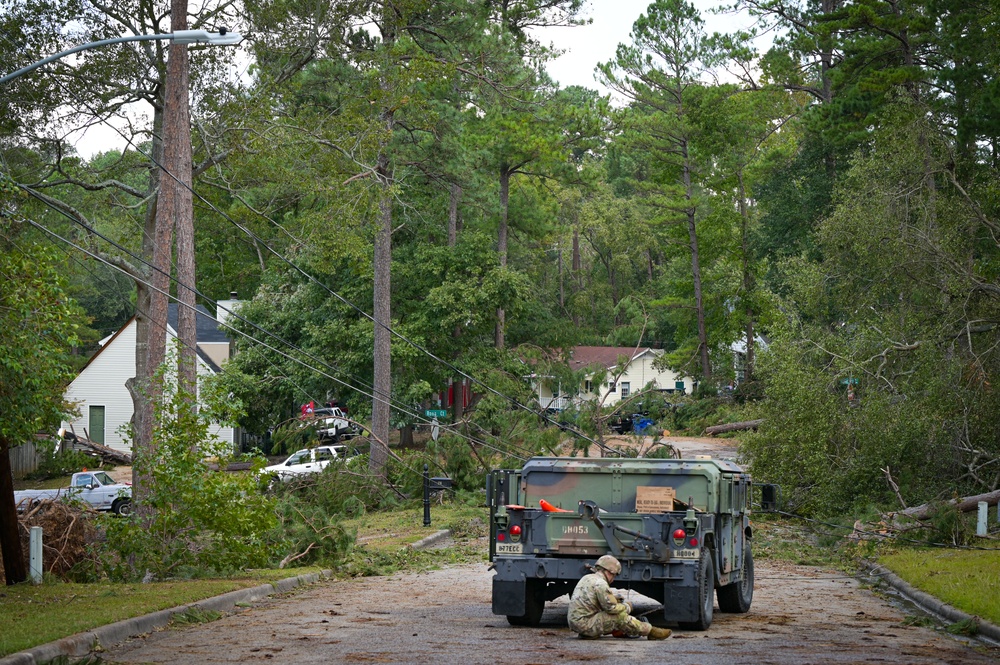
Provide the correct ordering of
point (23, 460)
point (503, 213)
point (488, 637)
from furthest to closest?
1. point (503, 213)
2. point (23, 460)
3. point (488, 637)

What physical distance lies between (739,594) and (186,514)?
306 inches

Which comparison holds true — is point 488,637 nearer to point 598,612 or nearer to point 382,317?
point 598,612

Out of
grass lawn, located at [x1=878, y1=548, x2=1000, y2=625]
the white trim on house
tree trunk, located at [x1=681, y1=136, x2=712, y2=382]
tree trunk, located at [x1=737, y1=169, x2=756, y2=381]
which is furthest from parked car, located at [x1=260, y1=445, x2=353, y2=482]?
tree trunk, located at [x1=737, y1=169, x2=756, y2=381]

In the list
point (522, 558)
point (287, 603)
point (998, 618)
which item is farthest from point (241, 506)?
point (998, 618)

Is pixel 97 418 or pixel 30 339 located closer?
pixel 30 339

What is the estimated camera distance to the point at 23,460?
4466 cm

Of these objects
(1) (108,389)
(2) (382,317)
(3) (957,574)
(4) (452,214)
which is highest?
(4) (452,214)

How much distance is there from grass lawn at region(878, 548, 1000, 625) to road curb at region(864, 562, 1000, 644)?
0.09 metres

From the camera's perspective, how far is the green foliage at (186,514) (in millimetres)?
16750

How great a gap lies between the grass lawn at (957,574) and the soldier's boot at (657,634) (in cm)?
347

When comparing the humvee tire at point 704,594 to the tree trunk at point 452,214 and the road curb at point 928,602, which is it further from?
the tree trunk at point 452,214

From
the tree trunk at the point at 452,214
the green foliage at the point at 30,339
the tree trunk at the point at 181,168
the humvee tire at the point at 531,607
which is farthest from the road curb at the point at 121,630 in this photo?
the tree trunk at the point at 452,214

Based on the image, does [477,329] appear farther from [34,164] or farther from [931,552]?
[931,552]

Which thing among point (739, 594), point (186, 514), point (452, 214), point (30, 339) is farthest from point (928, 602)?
point (452, 214)
